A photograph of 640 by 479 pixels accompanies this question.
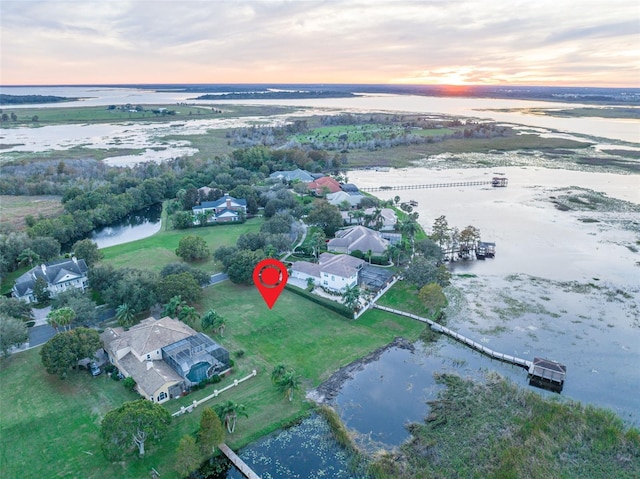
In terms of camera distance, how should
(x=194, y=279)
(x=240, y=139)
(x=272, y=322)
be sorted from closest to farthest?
1. (x=272, y=322)
2. (x=194, y=279)
3. (x=240, y=139)

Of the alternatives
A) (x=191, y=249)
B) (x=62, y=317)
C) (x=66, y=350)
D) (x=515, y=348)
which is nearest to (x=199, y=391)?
(x=66, y=350)

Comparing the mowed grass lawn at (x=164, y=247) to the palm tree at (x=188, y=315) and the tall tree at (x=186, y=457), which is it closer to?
the palm tree at (x=188, y=315)

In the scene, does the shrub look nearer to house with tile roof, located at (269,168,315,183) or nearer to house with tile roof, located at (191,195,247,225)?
house with tile roof, located at (191,195,247,225)

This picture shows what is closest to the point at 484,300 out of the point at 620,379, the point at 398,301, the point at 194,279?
the point at 398,301

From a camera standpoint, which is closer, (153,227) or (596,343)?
(596,343)

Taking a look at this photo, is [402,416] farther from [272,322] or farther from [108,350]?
[108,350]

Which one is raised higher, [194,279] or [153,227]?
[194,279]

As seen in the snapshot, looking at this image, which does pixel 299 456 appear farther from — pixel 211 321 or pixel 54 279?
pixel 54 279
